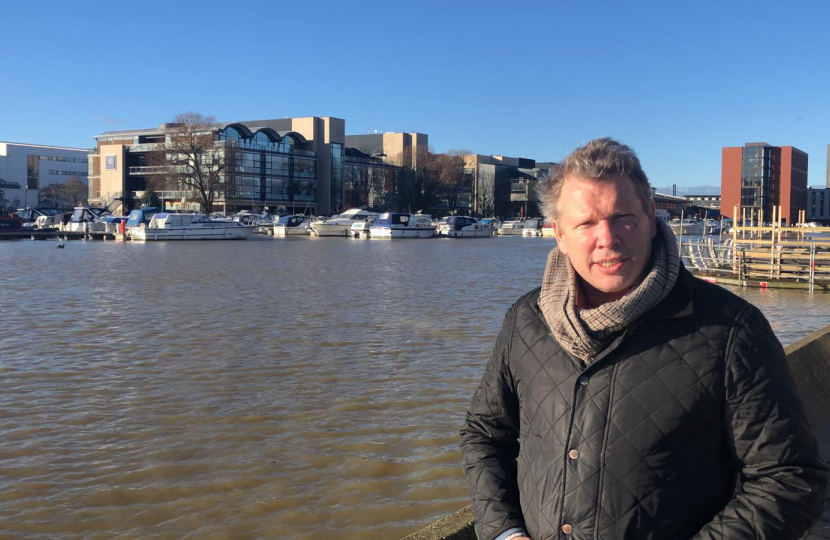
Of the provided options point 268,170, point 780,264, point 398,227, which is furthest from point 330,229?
point 780,264

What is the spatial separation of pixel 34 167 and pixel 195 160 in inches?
2833

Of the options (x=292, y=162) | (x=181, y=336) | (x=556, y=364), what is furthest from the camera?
(x=292, y=162)

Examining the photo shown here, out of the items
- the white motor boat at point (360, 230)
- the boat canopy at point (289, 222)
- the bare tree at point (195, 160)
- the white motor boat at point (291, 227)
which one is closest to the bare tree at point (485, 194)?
the bare tree at point (195, 160)

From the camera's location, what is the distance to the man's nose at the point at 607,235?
8.25 ft

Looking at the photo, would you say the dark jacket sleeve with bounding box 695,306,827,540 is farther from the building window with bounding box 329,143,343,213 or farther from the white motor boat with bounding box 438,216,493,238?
the building window with bounding box 329,143,343,213

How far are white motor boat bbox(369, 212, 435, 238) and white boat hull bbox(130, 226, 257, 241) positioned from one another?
11.9 m

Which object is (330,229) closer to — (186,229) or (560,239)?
(186,229)

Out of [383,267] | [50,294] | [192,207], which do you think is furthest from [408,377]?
[192,207]

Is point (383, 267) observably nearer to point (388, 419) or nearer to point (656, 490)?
point (388, 419)

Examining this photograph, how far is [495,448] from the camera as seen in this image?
287cm

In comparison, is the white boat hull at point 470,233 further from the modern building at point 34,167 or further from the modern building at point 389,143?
the modern building at point 34,167

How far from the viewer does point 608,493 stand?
2438 millimetres

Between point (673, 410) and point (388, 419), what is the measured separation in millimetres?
6790

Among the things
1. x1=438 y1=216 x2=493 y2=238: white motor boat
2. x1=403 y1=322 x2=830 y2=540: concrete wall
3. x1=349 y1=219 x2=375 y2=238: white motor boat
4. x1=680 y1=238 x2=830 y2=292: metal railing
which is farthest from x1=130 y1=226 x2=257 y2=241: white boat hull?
x1=403 y1=322 x2=830 y2=540: concrete wall
